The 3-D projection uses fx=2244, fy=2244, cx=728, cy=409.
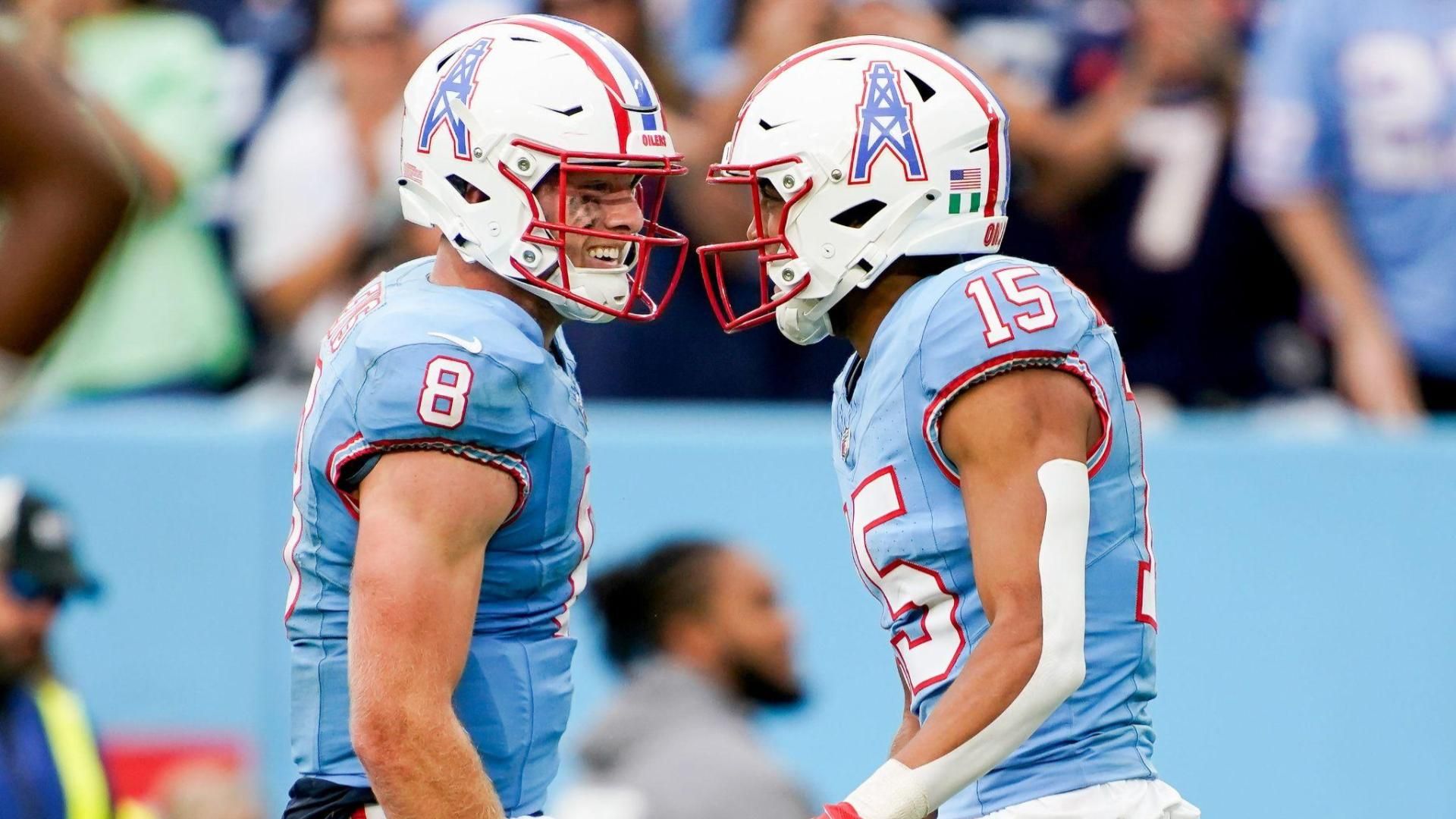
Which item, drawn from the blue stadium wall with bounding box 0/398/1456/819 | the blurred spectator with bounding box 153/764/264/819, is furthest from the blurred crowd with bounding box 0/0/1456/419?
the blurred spectator with bounding box 153/764/264/819

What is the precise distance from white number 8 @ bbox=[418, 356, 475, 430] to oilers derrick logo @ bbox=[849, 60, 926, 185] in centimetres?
77

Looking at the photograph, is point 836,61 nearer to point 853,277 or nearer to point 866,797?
point 853,277

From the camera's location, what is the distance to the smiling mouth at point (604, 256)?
3682 millimetres

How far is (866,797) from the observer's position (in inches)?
130

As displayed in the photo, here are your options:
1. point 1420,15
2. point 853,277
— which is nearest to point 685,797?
point 853,277

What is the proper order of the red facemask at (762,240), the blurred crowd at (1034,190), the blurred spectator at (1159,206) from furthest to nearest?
the blurred spectator at (1159,206)
the blurred crowd at (1034,190)
the red facemask at (762,240)

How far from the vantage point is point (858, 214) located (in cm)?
370

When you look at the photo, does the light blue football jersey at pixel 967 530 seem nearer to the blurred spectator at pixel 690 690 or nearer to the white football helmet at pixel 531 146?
the white football helmet at pixel 531 146

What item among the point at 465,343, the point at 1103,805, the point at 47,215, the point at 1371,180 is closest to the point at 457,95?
the point at 465,343

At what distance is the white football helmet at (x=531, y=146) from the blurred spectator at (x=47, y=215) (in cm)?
84

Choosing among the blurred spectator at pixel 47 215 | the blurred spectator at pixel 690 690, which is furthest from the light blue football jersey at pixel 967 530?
the blurred spectator at pixel 690 690

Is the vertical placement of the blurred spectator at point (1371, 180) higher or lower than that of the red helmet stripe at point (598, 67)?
lower

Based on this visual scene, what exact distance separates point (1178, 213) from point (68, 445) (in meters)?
3.13

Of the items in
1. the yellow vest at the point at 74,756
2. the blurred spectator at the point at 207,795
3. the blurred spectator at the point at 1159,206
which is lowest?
the blurred spectator at the point at 207,795
